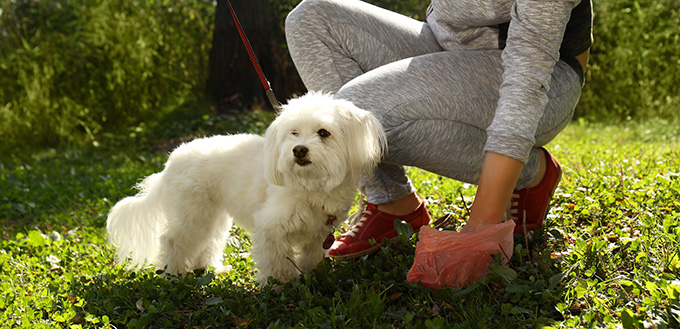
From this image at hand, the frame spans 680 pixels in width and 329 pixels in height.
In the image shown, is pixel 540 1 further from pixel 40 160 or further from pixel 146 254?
pixel 40 160

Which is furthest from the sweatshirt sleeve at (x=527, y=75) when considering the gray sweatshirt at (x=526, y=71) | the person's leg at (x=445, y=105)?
the person's leg at (x=445, y=105)

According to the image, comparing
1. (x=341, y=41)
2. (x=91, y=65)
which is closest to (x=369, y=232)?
(x=341, y=41)

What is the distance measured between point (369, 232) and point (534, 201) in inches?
28.9

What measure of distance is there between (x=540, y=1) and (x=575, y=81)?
0.54 metres

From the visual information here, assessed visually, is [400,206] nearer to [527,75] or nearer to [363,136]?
[363,136]

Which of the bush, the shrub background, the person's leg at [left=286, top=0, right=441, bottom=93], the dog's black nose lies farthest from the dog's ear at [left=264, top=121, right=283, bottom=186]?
the bush

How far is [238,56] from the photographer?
6828mm

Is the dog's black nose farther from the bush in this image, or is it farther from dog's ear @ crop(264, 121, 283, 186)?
the bush

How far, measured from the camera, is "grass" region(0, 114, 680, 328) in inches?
74.4

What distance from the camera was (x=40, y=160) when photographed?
603cm

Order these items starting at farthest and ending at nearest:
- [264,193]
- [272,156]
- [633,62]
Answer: [633,62]
[264,193]
[272,156]

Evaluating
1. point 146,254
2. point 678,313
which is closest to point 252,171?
point 146,254

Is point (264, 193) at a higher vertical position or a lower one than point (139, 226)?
higher

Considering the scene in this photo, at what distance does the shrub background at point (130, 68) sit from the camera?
6602 mm
